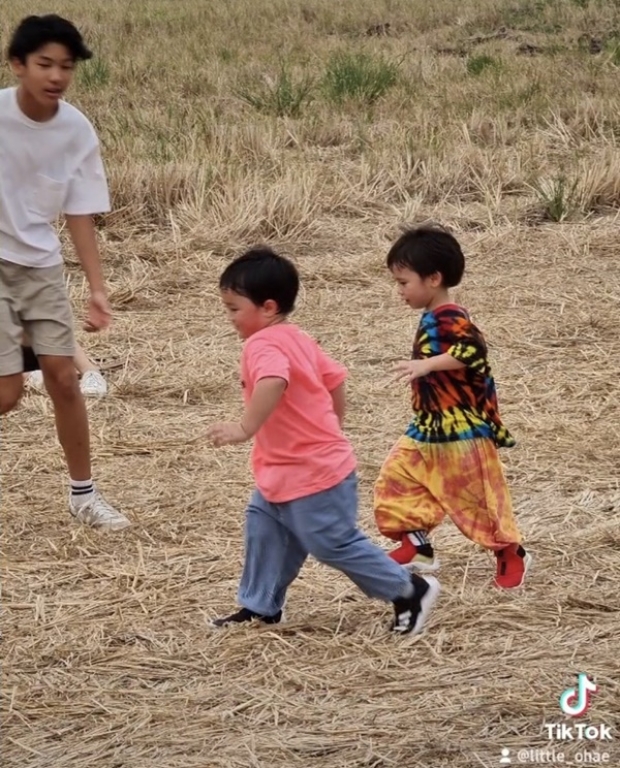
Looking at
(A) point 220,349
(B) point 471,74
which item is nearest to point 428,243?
Answer: (A) point 220,349

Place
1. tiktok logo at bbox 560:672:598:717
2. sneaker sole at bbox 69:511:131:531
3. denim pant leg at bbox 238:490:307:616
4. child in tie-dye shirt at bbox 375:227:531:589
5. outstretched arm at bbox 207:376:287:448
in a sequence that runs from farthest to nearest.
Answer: sneaker sole at bbox 69:511:131:531 → child in tie-dye shirt at bbox 375:227:531:589 → denim pant leg at bbox 238:490:307:616 → outstretched arm at bbox 207:376:287:448 → tiktok logo at bbox 560:672:598:717

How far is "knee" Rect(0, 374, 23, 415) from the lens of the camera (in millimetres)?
4148

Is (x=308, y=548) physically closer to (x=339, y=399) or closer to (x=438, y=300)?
(x=339, y=399)

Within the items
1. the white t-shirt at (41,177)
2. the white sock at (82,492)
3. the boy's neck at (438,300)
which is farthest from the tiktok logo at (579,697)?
the white t-shirt at (41,177)

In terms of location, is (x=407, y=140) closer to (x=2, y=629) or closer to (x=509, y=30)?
(x=2, y=629)

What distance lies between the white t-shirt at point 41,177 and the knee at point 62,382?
34cm

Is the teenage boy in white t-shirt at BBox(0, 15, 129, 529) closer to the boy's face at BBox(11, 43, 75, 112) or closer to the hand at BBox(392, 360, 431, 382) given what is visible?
the boy's face at BBox(11, 43, 75, 112)

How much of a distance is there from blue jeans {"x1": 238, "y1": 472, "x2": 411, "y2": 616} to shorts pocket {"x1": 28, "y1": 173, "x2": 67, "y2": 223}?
1279 mm

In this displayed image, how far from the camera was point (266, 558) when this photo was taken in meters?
3.52

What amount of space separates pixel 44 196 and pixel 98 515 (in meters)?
1.07

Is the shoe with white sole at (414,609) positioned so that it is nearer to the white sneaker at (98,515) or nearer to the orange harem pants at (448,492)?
the orange harem pants at (448,492)

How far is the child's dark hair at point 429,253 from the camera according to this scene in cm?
371

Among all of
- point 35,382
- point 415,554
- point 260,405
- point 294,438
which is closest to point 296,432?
point 294,438

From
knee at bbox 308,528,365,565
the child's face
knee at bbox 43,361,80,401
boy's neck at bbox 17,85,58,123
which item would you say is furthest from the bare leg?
knee at bbox 308,528,365,565
